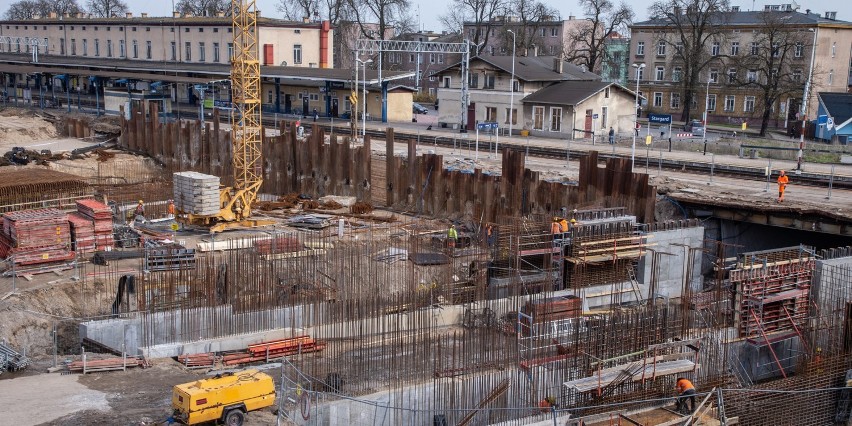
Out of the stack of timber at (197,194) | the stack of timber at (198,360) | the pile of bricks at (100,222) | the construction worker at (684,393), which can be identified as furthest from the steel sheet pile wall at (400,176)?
the stack of timber at (198,360)

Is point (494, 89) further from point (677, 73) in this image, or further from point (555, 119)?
point (677, 73)

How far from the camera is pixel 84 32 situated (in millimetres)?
76562

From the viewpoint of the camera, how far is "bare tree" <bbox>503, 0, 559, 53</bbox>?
276 ft

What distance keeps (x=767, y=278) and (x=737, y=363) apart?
7.14 feet

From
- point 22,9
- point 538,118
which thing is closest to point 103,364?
point 538,118

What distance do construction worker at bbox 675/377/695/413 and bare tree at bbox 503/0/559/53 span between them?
65806 millimetres

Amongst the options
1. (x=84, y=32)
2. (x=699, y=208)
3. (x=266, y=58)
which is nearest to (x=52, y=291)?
(x=699, y=208)

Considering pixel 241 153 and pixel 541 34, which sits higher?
pixel 541 34

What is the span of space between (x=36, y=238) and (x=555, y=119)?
3004cm

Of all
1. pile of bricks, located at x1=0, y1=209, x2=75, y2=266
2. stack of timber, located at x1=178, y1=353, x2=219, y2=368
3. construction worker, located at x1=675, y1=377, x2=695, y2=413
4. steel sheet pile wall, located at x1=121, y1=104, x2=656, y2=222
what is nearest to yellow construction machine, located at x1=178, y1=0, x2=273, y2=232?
steel sheet pile wall, located at x1=121, y1=104, x2=656, y2=222

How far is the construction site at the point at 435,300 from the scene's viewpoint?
1708 cm

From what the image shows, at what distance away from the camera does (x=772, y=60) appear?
5634 centimetres

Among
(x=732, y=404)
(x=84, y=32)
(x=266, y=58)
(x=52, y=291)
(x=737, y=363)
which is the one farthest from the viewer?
(x=84, y=32)

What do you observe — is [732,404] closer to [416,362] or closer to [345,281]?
[416,362]
